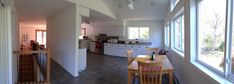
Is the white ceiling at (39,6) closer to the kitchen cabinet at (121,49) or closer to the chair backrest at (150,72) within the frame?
the chair backrest at (150,72)

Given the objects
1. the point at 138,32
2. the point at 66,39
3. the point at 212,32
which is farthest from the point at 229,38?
the point at 138,32

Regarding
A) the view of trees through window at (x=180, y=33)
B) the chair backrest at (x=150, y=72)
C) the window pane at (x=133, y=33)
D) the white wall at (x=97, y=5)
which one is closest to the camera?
the chair backrest at (x=150, y=72)

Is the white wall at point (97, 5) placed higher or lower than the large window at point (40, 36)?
higher

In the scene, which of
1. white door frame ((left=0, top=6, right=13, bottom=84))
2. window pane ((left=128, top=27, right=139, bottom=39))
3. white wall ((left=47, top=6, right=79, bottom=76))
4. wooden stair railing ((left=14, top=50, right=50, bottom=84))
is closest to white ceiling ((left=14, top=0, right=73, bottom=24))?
white wall ((left=47, top=6, right=79, bottom=76))

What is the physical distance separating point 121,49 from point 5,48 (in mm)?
6750

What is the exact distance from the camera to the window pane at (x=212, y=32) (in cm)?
227

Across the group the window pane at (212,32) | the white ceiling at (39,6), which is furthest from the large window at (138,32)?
the window pane at (212,32)

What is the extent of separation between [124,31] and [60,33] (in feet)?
14.1

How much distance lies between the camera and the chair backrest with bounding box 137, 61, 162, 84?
9.18ft

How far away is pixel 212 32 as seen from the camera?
8.57 feet

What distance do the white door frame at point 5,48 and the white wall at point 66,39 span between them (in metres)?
2.14

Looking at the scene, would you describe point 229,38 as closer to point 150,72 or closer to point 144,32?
point 150,72

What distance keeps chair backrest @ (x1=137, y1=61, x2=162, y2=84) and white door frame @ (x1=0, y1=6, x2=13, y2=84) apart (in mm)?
2285

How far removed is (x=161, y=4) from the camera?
7328 mm
